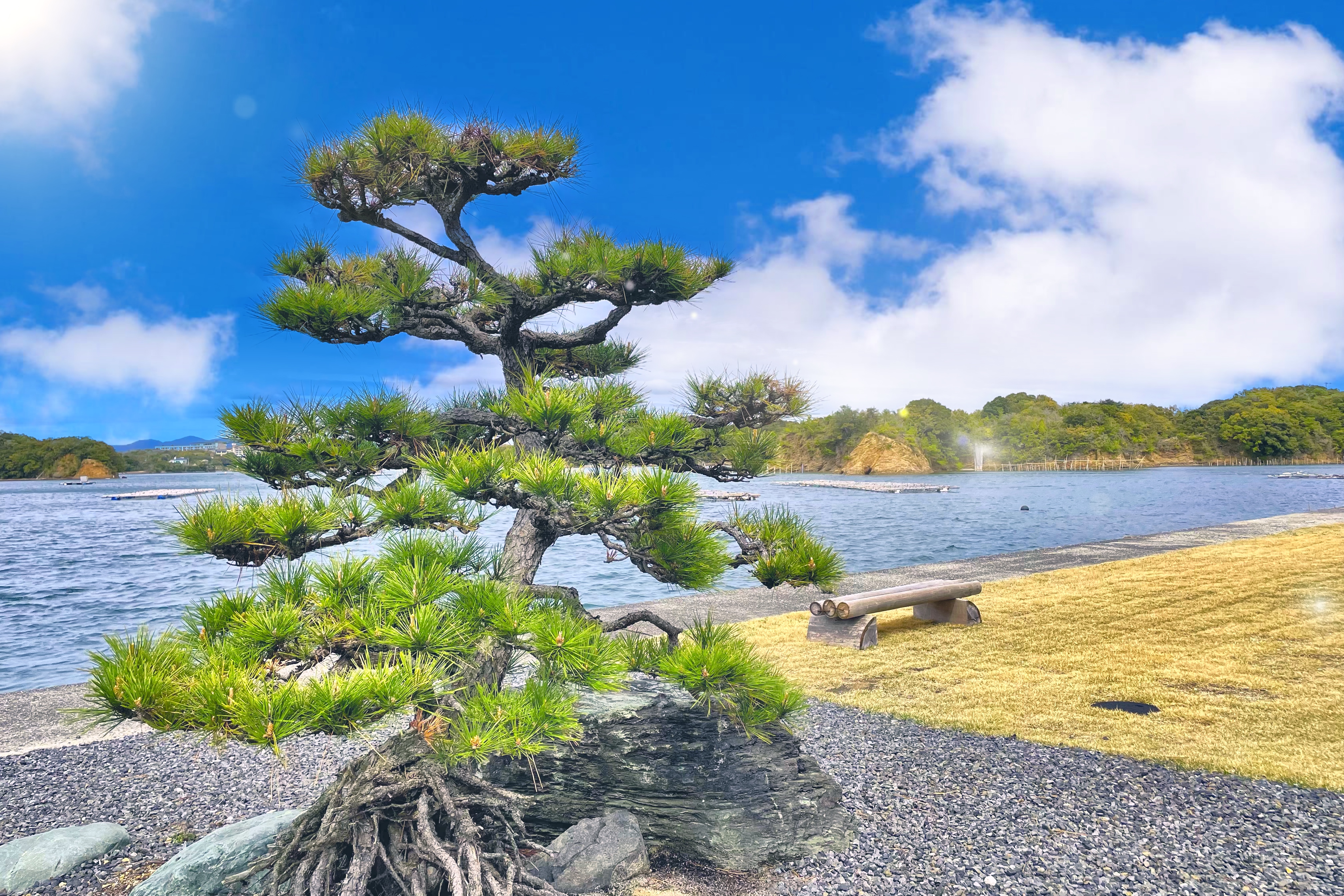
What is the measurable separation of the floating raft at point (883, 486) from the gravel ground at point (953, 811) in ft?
205

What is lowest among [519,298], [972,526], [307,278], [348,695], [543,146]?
[972,526]

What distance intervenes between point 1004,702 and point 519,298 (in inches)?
211

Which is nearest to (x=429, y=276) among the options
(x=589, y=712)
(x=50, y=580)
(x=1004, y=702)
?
(x=589, y=712)

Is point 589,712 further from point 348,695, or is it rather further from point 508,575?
point 348,695

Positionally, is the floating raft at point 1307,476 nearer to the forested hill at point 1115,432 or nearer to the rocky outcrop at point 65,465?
the forested hill at point 1115,432

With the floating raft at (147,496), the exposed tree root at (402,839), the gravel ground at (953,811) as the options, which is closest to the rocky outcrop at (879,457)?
the floating raft at (147,496)

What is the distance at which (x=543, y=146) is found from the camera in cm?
354

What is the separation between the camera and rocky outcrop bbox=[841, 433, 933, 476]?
107000 mm

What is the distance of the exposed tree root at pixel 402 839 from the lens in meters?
2.61

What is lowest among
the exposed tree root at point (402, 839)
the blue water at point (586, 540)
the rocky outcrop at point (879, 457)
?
the blue water at point (586, 540)

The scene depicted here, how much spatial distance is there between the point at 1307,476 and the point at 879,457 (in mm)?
49037

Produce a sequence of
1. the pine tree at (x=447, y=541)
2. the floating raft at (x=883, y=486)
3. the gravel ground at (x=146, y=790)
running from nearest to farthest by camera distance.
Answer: the pine tree at (x=447, y=541)
the gravel ground at (x=146, y=790)
the floating raft at (x=883, y=486)

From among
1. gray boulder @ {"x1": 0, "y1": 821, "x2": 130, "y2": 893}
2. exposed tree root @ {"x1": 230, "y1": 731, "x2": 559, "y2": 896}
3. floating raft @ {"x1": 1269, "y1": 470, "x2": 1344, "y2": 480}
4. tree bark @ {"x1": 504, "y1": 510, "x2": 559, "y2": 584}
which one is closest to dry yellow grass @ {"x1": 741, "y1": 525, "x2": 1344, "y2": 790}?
tree bark @ {"x1": 504, "y1": 510, "x2": 559, "y2": 584}

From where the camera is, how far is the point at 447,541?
301 cm
